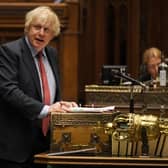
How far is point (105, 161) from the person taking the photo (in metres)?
2.70

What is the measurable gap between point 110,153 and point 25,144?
0.57 meters

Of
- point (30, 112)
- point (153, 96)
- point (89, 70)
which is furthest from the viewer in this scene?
point (89, 70)

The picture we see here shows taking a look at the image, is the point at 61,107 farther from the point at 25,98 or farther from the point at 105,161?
the point at 105,161

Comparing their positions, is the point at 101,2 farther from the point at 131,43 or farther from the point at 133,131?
the point at 133,131

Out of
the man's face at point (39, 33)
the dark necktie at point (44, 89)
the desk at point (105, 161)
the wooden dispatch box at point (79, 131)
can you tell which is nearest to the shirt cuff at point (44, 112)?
the dark necktie at point (44, 89)

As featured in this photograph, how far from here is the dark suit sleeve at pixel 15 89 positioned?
3.18 metres

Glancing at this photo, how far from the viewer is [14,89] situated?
10.5ft

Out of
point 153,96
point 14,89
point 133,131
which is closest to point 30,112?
point 14,89

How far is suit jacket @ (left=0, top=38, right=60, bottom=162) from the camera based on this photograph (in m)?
3.19

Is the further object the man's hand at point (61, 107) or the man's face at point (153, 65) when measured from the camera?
the man's face at point (153, 65)

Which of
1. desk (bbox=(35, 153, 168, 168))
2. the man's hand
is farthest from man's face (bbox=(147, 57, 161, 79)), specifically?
desk (bbox=(35, 153, 168, 168))

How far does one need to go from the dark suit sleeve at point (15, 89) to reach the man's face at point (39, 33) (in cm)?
16

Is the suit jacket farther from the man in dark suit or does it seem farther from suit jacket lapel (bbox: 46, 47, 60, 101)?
suit jacket lapel (bbox: 46, 47, 60, 101)

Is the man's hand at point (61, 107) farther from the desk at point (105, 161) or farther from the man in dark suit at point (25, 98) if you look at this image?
the desk at point (105, 161)
